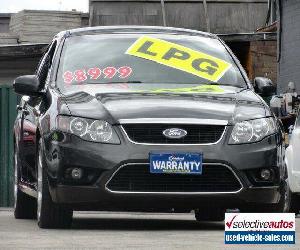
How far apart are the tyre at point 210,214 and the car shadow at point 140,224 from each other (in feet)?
0.26

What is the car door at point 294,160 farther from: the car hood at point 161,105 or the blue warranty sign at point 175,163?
the blue warranty sign at point 175,163

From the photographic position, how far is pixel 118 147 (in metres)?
10.5

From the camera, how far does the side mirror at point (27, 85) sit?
11.7 meters

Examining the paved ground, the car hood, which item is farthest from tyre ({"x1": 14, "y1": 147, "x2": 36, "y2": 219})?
the car hood

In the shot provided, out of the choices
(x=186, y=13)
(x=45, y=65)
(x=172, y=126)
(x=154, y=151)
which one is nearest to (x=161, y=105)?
(x=172, y=126)

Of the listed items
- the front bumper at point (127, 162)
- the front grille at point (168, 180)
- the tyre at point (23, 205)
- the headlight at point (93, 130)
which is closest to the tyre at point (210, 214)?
the tyre at point (23, 205)

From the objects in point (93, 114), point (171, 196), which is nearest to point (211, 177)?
point (171, 196)

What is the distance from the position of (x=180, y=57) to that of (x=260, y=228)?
5.16m

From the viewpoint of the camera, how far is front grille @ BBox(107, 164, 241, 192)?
34.6ft

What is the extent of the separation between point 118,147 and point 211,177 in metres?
0.79

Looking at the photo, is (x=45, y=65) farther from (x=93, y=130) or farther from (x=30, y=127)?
(x=93, y=130)

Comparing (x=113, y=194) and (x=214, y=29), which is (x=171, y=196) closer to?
(x=113, y=194)

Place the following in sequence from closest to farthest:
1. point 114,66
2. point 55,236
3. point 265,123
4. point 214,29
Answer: point 55,236 → point 265,123 → point 114,66 → point 214,29

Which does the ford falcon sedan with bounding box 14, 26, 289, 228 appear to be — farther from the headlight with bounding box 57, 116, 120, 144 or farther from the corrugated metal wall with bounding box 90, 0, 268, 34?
the corrugated metal wall with bounding box 90, 0, 268, 34
